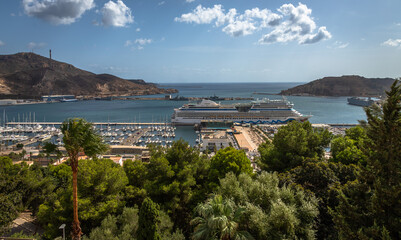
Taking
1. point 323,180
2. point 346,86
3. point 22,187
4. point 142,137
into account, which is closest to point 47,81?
point 142,137

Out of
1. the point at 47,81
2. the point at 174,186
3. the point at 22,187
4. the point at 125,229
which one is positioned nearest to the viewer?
the point at 125,229

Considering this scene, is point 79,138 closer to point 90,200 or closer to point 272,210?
point 90,200

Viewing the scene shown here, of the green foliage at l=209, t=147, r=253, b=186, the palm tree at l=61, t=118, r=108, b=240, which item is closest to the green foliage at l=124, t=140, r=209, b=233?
the green foliage at l=209, t=147, r=253, b=186

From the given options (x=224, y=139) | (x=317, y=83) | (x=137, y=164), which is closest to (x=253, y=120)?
(x=224, y=139)

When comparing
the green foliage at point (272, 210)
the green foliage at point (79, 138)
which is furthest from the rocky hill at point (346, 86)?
the green foliage at point (79, 138)

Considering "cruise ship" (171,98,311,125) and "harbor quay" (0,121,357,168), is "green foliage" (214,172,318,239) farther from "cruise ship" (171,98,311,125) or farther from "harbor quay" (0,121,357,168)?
"cruise ship" (171,98,311,125)

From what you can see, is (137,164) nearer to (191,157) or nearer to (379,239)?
(191,157)

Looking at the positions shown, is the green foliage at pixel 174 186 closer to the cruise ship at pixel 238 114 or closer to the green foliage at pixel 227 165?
the green foliage at pixel 227 165
